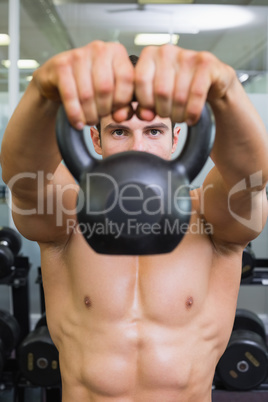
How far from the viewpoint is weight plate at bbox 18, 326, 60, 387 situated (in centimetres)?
200

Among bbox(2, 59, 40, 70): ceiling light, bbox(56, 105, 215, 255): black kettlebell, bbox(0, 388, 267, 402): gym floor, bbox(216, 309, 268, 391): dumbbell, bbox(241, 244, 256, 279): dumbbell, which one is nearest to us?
bbox(56, 105, 215, 255): black kettlebell

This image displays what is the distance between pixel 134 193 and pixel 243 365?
1785 mm

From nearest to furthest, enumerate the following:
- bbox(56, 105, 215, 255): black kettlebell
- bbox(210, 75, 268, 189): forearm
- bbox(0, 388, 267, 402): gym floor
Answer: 1. bbox(56, 105, 215, 255): black kettlebell
2. bbox(210, 75, 268, 189): forearm
3. bbox(0, 388, 267, 402): gym floor

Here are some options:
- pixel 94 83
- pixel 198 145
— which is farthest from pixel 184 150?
pixel 94 83

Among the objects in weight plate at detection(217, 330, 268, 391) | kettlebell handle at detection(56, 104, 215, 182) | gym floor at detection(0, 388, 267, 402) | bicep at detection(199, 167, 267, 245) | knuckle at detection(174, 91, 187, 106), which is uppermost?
knuckle at detection(174, 91, 187, 106)

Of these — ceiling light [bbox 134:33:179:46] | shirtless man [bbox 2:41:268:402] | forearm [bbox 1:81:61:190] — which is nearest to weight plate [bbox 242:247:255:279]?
shirtless man [bbox 2:41:268:402]

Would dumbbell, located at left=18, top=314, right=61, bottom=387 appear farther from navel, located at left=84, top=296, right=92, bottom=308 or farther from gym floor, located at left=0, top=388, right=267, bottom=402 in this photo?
navel, located at left=84, top=296, right=92, bottom=308

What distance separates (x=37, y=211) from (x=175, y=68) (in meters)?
0.48

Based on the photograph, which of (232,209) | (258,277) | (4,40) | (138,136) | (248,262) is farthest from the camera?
(4,40)

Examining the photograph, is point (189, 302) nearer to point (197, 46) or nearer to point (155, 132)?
point (155, 132)

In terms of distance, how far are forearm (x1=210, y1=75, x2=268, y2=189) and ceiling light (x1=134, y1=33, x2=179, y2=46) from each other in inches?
117

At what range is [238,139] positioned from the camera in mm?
609

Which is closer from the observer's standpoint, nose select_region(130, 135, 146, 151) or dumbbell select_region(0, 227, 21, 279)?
nose select_region(130, 135, 146, 151)

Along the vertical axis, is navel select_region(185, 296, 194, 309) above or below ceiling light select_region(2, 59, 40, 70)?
below
